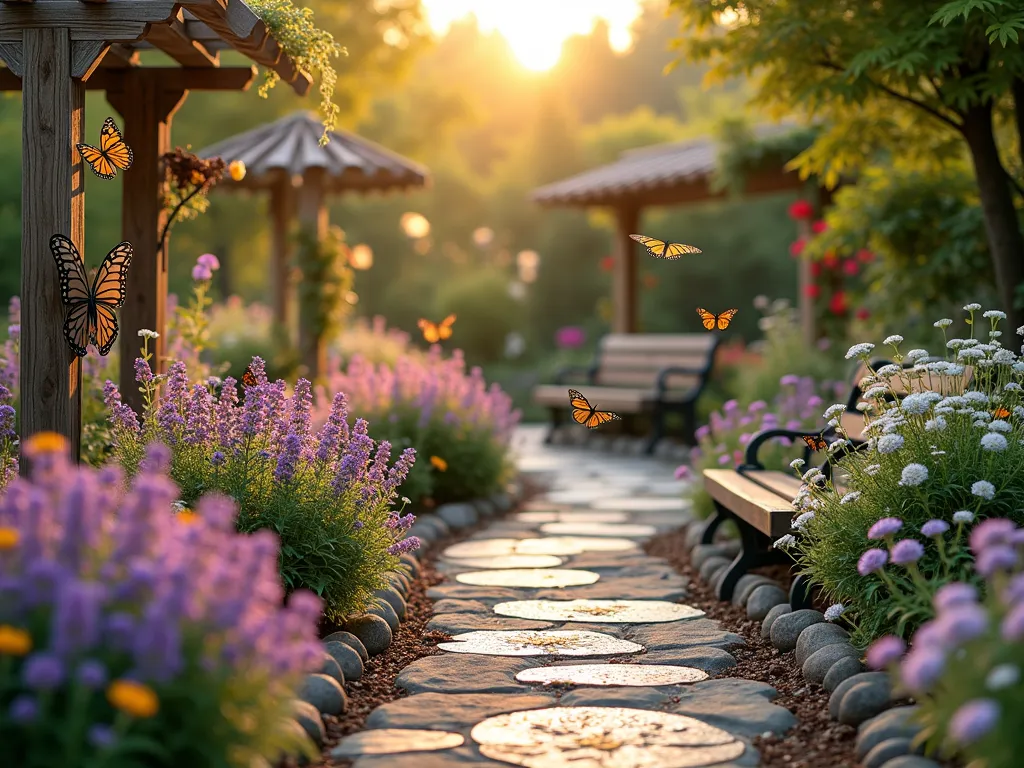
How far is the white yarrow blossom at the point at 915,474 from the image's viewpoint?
3.22 m

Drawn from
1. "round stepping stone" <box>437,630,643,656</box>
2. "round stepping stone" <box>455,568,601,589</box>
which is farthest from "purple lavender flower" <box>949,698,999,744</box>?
"round stepping stone" <box>455,568,601,589</box>

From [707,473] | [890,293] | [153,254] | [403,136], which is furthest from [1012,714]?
[403,136]

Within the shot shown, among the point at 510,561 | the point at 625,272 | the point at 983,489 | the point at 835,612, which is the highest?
the point at 625,272

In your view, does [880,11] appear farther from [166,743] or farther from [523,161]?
[523,161]

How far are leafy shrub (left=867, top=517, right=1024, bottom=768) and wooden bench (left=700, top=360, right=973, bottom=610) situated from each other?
1941mm

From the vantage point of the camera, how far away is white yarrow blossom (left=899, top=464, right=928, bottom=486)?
3.22 meters

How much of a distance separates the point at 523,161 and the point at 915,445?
86.4 feet

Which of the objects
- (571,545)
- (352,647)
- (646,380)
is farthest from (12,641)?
(646,380)

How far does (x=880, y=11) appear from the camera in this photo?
19.1ft

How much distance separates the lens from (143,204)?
5.37 m

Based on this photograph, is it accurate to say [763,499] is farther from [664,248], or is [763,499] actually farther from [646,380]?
[646,380]

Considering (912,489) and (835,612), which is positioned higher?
(912,489)

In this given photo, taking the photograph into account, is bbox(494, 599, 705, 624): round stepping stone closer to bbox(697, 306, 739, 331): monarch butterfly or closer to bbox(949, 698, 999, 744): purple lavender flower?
bbox(697, 306, 739, 331): monarch butterfly

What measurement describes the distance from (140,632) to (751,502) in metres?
3.00
